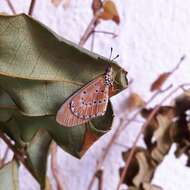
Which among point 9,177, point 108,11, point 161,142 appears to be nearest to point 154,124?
point 161,142

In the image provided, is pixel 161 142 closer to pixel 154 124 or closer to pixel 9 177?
pixel 154 124

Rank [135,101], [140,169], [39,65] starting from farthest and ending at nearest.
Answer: [135,101]
[140,169]
[39,65]

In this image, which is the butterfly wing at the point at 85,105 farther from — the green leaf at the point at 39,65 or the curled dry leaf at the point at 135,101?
the curled dry leaf at the point at 135,101

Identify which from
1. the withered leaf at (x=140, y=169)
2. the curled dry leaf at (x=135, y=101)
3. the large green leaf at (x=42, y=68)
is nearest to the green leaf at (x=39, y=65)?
the large green leaf at (x=42, y=68)

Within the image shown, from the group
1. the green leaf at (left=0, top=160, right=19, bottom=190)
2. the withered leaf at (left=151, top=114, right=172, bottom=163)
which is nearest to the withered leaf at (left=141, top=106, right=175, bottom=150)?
the withered leaf at (left=151, top=114, right=172, bottom=163)

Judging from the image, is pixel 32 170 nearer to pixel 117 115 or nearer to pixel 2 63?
pixel 2 63

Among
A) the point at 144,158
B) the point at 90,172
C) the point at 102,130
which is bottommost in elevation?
the point at 90,172

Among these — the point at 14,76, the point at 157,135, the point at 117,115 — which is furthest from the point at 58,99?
the point at 117,115
